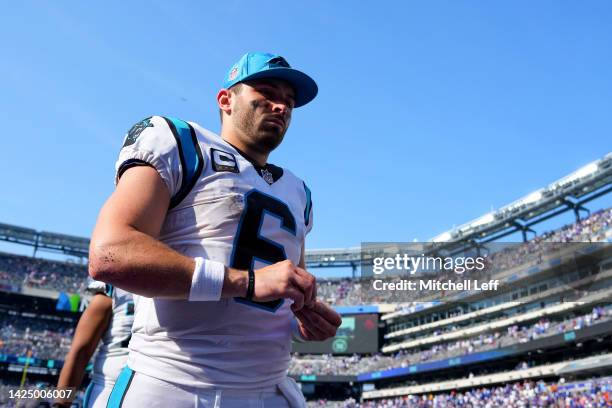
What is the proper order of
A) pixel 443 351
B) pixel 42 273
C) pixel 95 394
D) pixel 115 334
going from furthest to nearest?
pixel 42 273 → pixel 443 351 → pixel 115 334 → pixel 95 394

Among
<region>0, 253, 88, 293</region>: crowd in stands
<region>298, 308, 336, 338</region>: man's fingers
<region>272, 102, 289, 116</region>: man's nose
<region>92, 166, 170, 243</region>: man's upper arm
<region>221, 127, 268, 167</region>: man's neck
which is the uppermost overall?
<region>0, 253, 88, 293</region>: crowd in stands

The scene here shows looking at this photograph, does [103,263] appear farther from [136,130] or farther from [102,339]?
[102,339]

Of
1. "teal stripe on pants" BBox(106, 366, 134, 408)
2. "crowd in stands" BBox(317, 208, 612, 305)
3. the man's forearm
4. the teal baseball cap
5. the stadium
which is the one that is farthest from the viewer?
"crowd in stands" BBox(317, 208, 612, 305)

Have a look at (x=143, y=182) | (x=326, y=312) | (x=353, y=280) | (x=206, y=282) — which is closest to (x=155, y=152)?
(x=143, y=182)

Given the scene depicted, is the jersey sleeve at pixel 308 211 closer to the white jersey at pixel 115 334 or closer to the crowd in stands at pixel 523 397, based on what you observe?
the white jersey at pixel 115 334

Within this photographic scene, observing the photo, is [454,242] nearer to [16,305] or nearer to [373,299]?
[373,299]

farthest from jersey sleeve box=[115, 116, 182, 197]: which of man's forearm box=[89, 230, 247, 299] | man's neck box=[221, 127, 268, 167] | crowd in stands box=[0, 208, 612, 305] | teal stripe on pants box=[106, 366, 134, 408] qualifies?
crowd in stands box=[0, 208, 612, 305]

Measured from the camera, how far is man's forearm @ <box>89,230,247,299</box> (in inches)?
68.2

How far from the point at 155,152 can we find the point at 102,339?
3.38m

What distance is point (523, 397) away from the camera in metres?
33.6

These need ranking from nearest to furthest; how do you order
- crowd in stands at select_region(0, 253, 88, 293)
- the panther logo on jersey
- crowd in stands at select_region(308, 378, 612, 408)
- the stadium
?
the panther logo on jersey
crowd in stands at select_region(308, 378, 612, 408)
the stadium
crowd in stands at select_region(0, 253, 88, 293)

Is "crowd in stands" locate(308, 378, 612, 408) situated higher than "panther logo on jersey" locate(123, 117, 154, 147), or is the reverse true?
"panther logo on jersey" locate(123, 117, 154, 147)

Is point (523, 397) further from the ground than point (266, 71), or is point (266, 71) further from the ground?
point (266, 71)

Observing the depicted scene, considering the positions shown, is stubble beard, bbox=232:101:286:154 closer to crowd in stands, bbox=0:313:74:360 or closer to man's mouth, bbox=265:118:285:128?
man's mouth, bbox=265:118:285:128
